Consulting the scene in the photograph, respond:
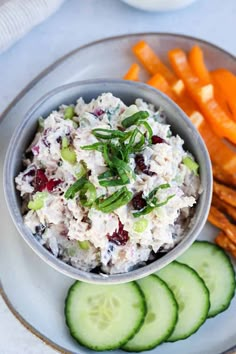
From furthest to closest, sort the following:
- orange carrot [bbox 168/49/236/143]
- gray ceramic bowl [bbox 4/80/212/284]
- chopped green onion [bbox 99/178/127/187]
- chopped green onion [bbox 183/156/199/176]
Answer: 1. orange carrot [bbox 168/49/236/143]
2. chopped green onion [bbox 183/156/199/176]
3. gray ceramic bowl [bbox 4/80/212/284]
4. chopped green onion [bbox 99/178/127/187]

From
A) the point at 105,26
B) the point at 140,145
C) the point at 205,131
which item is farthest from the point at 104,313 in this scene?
the point at 105,26

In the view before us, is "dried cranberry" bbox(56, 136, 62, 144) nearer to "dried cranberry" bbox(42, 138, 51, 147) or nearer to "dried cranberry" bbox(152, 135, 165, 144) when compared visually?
"dried cranberry" bbox(42, 138, 51, 147)

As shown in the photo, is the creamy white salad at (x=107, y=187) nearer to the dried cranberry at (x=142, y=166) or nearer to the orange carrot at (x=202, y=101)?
the dried cranberry at (x=142, y=166)

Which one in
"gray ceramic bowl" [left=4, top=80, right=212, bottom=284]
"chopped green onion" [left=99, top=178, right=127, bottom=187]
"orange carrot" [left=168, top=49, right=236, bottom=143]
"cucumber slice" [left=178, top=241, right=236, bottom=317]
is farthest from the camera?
"orange carrot" [left=168, top=49, right=236, bottom=143]

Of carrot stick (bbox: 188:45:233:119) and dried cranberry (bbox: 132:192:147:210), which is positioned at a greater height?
carrot stick (bbox: 188:45:233:119)

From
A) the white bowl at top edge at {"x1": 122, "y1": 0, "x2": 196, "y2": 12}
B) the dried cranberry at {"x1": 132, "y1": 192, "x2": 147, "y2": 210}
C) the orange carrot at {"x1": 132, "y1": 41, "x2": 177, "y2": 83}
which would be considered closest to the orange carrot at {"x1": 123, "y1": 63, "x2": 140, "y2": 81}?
the orange carrot at {"x1": 132, "y1": 41, "x2": 177, "y2": 83}

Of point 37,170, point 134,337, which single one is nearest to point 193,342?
point 134,337

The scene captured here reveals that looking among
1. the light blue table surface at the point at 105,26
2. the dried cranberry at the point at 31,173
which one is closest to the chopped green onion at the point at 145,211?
the dried cranberry at the point at 31,173

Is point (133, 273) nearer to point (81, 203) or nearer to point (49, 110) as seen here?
point (81, 203)
